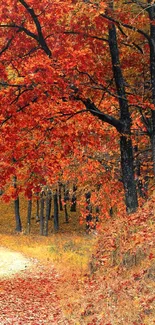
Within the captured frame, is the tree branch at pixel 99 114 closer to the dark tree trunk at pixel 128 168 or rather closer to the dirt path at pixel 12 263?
the dark tree trunk at pixel 128 168

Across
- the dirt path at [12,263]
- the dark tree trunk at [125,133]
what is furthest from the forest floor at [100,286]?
the dark tree trunk at [125,133]

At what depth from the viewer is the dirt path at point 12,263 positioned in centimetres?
1500

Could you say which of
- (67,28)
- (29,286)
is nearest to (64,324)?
(29,286)

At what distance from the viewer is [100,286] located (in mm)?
9703

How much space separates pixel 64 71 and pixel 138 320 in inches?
218

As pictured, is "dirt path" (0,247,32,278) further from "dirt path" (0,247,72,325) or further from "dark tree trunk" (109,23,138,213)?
"dark tree trunk" (109,23,138,213)

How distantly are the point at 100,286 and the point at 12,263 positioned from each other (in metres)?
7.59

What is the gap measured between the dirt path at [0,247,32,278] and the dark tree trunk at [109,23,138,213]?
222 inches

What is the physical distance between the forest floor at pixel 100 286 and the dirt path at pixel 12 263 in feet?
1.13

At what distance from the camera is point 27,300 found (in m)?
11.1

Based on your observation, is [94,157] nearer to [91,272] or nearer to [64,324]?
[91,272]

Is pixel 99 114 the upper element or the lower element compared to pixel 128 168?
upper

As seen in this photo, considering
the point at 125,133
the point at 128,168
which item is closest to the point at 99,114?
the point at 125,133

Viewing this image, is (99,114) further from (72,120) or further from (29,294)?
(29,294)
